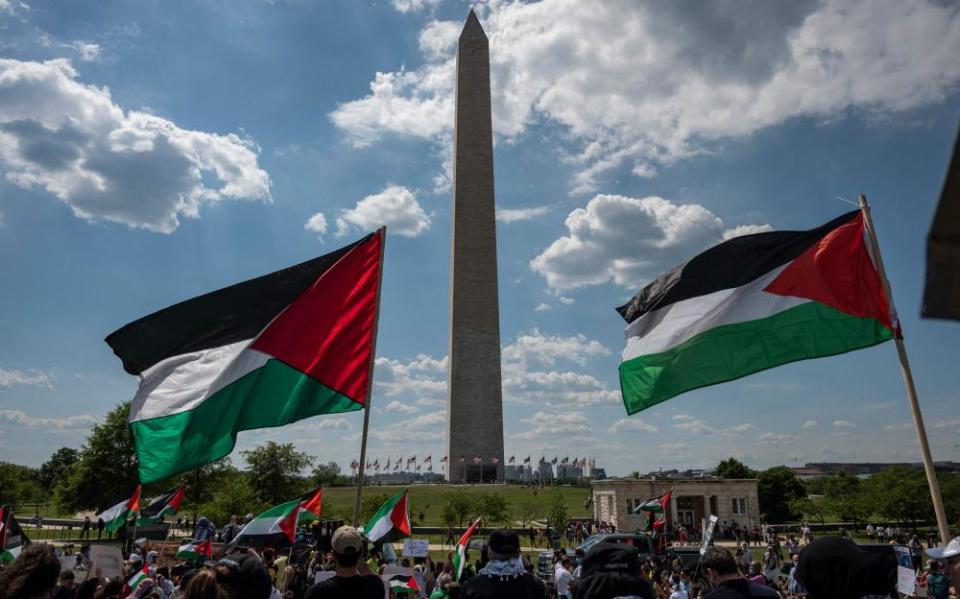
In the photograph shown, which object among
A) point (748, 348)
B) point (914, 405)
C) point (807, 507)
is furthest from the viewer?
point (807, 507)

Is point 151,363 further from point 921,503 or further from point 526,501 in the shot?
point 921,503

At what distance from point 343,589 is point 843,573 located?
2664mm

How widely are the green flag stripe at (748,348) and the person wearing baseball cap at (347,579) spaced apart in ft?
17.5

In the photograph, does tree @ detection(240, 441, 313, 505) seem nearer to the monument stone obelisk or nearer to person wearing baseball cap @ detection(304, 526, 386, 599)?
the monument stone obelisk

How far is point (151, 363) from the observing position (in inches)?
332

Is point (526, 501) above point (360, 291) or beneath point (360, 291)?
beneath

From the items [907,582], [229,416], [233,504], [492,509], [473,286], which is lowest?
[907,582]

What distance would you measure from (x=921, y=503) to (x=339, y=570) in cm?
5187

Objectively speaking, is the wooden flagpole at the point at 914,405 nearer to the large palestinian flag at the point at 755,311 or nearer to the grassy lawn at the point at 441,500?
the large palestinian flag at the point at 755,311

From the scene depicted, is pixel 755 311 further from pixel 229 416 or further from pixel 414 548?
pixel 414 548

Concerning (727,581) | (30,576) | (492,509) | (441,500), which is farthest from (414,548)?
(441,500)

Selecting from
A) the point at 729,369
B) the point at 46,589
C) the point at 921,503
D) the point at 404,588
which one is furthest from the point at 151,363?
the point at 921,503

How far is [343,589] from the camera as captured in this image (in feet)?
13.5

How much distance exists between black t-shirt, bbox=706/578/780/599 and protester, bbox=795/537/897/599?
2.12 feet
